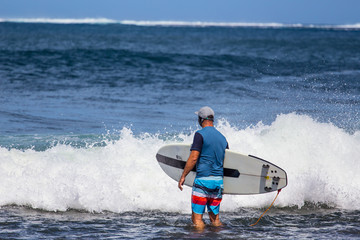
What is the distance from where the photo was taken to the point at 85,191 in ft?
27.3

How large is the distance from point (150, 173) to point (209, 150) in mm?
3240

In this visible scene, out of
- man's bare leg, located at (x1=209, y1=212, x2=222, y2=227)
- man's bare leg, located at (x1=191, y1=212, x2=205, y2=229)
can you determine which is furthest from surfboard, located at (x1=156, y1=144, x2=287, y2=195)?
man's bare leg, located at (x1=191, y1=212, x2=205, y2=229)

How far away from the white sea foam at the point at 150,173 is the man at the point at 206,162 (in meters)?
1.91

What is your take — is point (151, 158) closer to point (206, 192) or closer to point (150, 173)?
point (150, 173)

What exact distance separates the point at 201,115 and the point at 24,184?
3871 mm

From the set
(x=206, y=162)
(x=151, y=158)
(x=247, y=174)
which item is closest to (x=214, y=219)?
(x=247, y=174)

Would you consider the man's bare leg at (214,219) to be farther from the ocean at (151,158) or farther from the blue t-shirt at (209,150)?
the blue t-shirt at (209,150)

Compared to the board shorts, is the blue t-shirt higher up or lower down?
higher up

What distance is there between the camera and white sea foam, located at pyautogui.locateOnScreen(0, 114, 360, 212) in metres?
8.27

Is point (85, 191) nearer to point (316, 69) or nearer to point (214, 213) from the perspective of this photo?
point (214, 213)

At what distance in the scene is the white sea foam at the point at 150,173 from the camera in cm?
827

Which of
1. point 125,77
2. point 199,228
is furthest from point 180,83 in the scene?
point 199,228

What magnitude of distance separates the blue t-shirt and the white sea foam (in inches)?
82.4

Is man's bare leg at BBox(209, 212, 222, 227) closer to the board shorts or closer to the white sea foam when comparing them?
the board shorts
